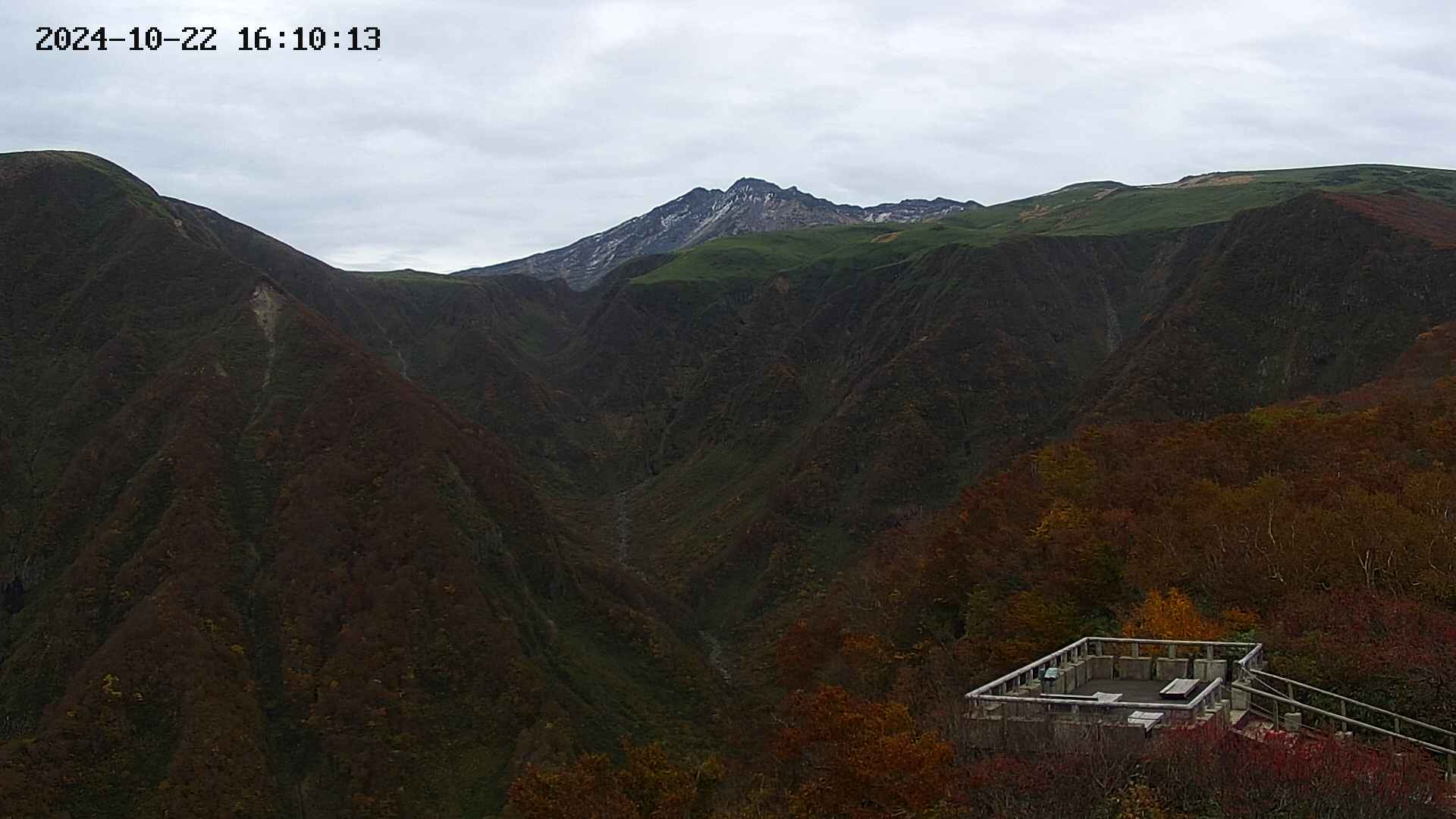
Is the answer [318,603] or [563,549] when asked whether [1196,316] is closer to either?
[563,549]

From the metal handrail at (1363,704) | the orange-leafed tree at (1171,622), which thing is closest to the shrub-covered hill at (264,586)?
the orange-leafed tree at (1171,622)

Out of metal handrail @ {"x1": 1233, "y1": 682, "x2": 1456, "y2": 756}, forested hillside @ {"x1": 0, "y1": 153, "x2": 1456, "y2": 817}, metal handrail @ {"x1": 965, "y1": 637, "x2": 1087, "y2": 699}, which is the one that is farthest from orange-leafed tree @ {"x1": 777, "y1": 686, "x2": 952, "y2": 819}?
metal handrail @ {"x1": 1233, "y1": 682, "x2": 1456, "y2": 756}

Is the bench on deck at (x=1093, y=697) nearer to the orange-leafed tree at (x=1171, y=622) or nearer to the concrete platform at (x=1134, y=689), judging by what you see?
the concrete platform at (x=1134, y=689)

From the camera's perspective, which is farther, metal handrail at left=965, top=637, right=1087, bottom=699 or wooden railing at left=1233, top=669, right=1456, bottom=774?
metal handrail at left=965, top=637, right=1087, bottom=699

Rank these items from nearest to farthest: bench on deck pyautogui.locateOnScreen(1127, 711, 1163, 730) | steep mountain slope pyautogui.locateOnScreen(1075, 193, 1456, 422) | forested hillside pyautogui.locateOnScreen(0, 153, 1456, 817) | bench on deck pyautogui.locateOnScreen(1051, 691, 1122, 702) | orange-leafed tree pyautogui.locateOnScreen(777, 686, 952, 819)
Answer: bench on deck pyautogui.locateOnScreen(1127, 711, 1163, 730) → orange-leafed tree pyautogui.locateOnScreen(777, 686, 952, 819) → bench on deck pyautogui.locateOnScreen(1051, 691, 1122, 702) → forested hillside pyautogui.locateOnScreen(0, 153, 1456, 817) → steep mountain slope pyautogui.locateOnScreen(1075, 193, 1456, 422)

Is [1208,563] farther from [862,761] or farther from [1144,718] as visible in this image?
[862,761]

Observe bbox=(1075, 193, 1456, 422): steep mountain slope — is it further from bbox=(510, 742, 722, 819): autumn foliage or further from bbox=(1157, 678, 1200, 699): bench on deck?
bbox=(1157, 678, 1200, 699): bench on deck

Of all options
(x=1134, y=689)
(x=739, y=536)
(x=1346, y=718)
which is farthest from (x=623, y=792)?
(x=739, y=536)
